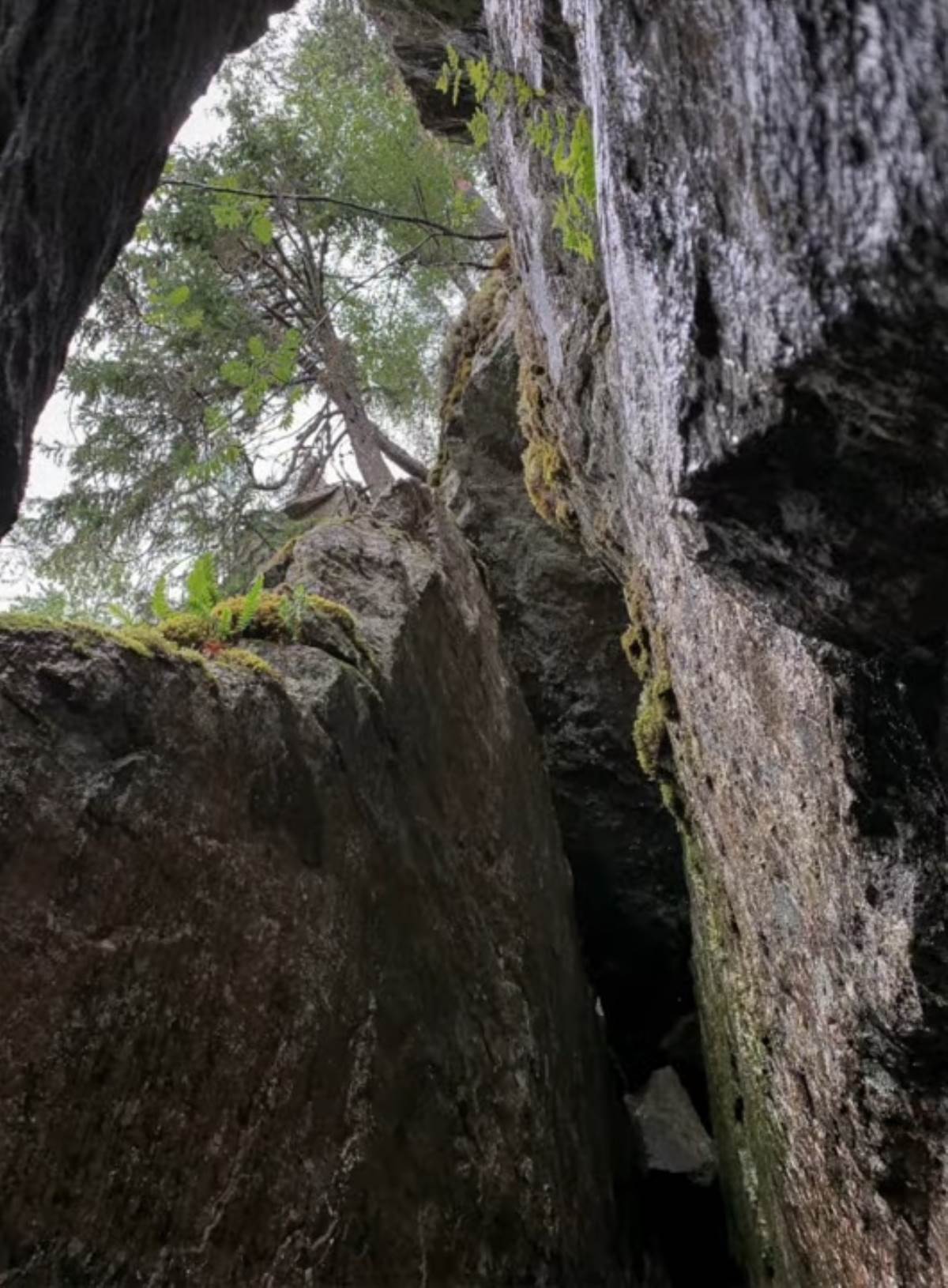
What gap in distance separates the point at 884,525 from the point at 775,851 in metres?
2.31

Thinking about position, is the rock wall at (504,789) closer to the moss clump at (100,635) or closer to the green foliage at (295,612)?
the moss clump at (100,635)

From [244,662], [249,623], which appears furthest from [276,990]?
[249,623]

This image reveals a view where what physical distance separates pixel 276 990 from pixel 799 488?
2.73m

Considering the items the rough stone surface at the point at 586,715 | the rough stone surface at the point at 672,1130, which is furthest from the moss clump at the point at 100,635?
the rough stone surface at the point at 672,1130

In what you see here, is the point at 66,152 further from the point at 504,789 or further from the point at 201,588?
the point at 504,789

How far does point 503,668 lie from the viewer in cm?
776

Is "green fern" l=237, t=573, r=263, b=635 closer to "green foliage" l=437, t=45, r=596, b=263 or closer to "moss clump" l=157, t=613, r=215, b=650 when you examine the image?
"moss clump" l=157, t=613, r=215, b=650

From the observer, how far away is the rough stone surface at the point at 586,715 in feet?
30.2

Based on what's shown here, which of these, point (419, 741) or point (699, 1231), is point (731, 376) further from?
point (699, 1231)

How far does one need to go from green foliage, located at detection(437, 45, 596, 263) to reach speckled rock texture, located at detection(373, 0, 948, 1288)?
0.49 feet

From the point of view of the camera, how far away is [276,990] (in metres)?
3.63

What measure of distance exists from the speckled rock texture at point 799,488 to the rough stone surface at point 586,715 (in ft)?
12.0

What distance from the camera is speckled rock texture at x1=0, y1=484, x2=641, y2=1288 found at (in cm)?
281

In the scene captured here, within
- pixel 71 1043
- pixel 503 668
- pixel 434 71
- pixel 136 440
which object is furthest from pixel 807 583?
pixel 136 440
